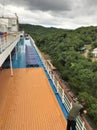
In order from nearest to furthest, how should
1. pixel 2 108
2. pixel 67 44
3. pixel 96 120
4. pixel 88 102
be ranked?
pixel 2 108
pixel 96 120
pixel 88 102
pixel 67 44

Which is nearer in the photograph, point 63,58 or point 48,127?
point 48,127

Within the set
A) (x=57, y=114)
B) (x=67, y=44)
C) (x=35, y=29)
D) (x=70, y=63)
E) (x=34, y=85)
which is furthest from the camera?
(x=35, y=29)

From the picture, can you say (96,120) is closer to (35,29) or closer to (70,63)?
(70,63)

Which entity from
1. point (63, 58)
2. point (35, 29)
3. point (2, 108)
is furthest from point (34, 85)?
point (35, 29)

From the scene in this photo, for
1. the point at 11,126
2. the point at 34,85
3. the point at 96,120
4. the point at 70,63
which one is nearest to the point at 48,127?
the point at 11,126

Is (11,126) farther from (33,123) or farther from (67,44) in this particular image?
(67,44)

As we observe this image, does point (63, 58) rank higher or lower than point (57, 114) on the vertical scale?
lower
